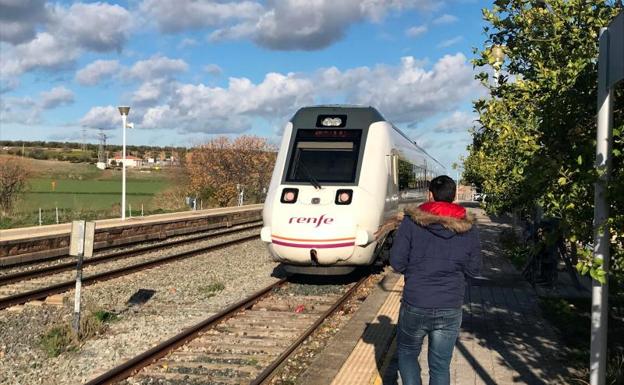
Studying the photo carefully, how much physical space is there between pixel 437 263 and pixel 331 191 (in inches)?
248

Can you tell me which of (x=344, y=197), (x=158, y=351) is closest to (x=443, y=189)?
(x=158, y=351)

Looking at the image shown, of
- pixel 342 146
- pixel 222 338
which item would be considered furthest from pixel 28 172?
pixel 222 338

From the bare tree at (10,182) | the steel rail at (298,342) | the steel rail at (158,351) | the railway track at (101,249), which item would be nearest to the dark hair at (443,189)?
the steel rail at (298,342)

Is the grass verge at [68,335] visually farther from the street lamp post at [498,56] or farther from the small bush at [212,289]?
the street lamp post at [498,56]

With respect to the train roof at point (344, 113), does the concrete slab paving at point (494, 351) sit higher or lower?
lower

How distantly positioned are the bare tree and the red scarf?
28.6 metres

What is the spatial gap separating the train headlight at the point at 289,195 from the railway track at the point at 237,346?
155 cm

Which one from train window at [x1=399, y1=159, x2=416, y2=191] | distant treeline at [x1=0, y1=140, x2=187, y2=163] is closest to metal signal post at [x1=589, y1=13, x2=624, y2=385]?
train window at [x1=399, y1=159, x2=416, y2=191]

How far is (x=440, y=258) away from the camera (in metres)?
4.18

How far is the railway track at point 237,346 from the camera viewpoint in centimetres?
614

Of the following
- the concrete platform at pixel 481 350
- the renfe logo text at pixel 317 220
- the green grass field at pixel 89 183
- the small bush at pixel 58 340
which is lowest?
the green grass field at pixel 89 183

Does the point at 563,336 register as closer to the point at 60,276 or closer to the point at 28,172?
the point at 60,276

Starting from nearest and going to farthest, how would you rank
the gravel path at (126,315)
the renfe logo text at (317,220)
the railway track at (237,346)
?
the railway track at (237,346) → the gravel path at (126,315) → the renfe logo text at (317,220)

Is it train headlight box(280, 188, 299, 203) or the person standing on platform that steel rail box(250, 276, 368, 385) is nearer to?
train headlight box(280, 188, 299, 203)
